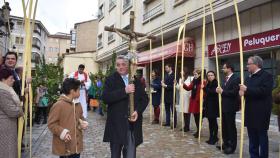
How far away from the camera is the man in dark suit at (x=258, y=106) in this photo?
5512 millimetres

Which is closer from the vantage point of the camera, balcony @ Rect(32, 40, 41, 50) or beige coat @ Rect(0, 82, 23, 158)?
beige coat @ Rect(0, 82, 23, 158)

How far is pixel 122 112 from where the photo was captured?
4.47 metres

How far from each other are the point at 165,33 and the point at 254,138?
12.1 metres

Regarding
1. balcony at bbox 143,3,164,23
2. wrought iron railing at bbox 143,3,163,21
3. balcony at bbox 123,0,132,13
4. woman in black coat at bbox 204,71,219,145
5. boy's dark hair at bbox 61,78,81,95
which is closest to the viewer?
boy's dark hair at bbox 61,78,81,95

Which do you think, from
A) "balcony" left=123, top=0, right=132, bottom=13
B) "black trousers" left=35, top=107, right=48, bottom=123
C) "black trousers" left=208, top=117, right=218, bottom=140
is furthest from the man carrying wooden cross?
"balcony" left=123, top=0, right=132, bottom=13

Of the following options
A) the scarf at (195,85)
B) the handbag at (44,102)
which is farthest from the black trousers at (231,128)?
the handbag at (44,102)

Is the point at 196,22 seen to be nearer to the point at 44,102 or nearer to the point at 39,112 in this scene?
the point at 44,102

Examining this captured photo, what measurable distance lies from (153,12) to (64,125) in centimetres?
1634

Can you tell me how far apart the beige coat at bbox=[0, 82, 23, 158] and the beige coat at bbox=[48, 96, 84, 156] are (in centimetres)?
42

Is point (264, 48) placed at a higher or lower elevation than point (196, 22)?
lower

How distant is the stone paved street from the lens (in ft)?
22.3

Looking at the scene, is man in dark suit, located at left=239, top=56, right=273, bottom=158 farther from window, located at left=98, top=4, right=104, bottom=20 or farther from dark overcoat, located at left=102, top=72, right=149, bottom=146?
window, located at left=98, top=4, right=104, bottom=20

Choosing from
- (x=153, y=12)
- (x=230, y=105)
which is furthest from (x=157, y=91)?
(x=153, y=12)

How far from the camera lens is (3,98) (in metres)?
4.08
